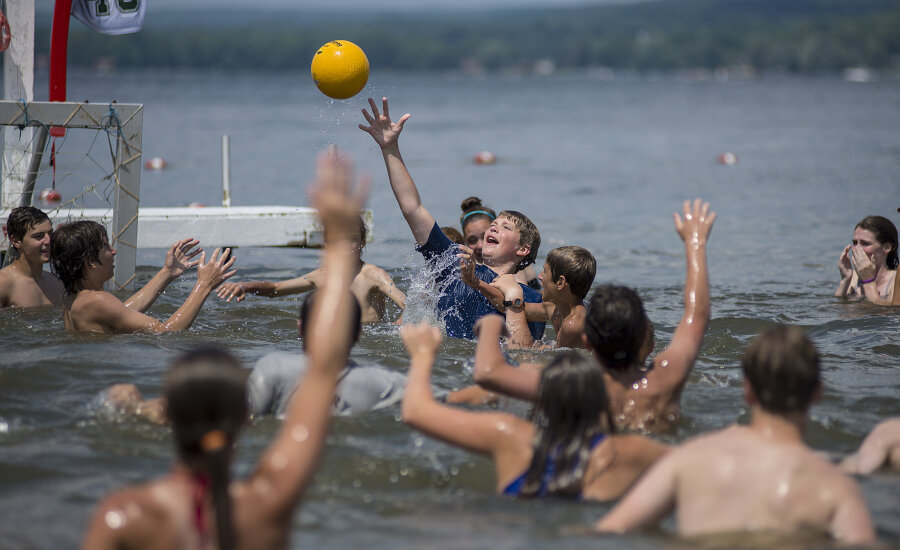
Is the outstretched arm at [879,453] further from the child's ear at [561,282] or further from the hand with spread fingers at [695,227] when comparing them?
the child's ear at [561,282]

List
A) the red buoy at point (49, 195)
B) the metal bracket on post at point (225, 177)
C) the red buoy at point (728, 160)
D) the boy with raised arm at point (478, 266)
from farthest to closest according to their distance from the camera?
the red buoy at point (728, 160) → the metal bracket on post at point (225, 177) → the red buoy at point (49, 195) → the boy with raised arm at point (478, 266)

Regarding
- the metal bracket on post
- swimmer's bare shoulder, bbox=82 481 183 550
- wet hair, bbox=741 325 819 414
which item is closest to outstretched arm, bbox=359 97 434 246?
wet hair, bbox=741 325 819 414

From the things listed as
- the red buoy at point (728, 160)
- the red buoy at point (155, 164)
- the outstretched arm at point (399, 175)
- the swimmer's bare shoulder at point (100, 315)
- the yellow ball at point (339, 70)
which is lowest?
the swimmer's bare shoulder at point (100, 315)

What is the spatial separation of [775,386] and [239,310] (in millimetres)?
7248

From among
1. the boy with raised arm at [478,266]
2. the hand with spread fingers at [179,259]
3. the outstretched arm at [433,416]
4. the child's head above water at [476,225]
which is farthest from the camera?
the child's head above water at [476,225]

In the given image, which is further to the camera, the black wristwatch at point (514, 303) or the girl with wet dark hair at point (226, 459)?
the black wristwatch at point (514, 303)

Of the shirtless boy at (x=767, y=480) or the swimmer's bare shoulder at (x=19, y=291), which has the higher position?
the swimmer's bare shoulder at (x=19, y=291)

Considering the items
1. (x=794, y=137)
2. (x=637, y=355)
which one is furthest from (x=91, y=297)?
(x=794, y=137)

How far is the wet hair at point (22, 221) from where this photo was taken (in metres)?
8.32

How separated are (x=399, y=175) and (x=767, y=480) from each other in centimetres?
416

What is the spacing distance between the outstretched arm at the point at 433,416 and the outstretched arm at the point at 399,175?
2.99m

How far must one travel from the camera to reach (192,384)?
2.95 m

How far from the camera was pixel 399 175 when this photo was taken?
23.6ft

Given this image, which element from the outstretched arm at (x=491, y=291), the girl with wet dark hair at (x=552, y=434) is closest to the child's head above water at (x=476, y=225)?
the outstretched arm at (x=491, y=291)
